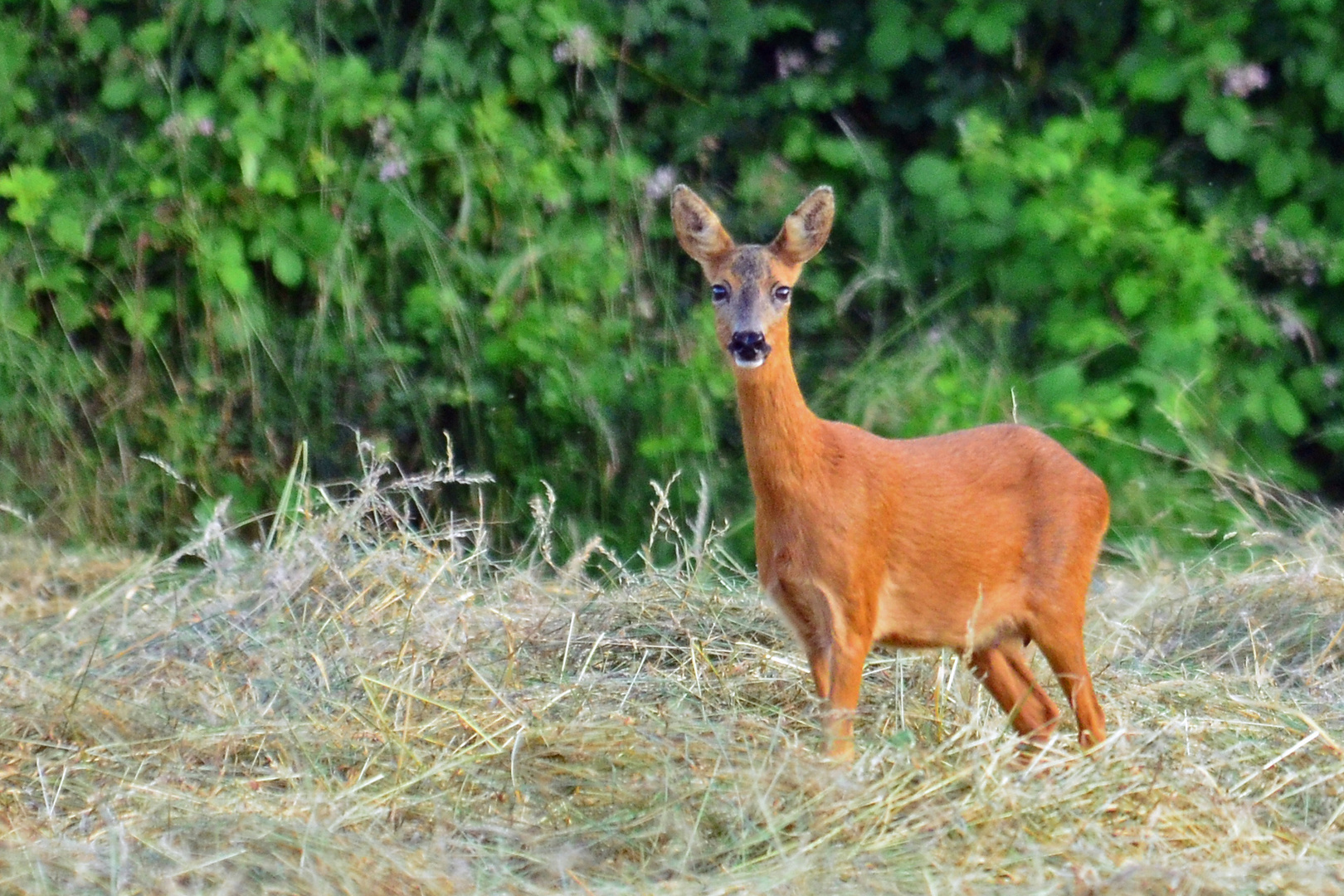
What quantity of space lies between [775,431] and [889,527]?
350 mm

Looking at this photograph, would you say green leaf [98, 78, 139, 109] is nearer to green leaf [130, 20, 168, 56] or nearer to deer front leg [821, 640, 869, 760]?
green leaf [130, 20, 168, 56]

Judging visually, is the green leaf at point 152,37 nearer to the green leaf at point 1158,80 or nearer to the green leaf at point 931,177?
the green leaf at point 931,177

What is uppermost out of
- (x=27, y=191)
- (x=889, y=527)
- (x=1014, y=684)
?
(x=27, y=191)

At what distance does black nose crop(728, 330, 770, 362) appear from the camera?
13.0ft

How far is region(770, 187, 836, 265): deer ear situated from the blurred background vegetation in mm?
2451

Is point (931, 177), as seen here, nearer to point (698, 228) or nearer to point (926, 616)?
point (698, 228)

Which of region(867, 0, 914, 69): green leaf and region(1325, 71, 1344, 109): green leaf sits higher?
region(867, 0, 914, 69): green leaf

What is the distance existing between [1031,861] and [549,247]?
4242 mm

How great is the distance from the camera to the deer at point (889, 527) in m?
3.96

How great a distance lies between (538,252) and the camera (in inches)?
280

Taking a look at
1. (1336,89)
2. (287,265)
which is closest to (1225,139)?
(1336,89)

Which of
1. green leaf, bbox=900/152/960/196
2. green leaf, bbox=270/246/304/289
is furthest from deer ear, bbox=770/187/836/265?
green leaf, bbox=270/246/304/289

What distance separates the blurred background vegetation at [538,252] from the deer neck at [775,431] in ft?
8.96

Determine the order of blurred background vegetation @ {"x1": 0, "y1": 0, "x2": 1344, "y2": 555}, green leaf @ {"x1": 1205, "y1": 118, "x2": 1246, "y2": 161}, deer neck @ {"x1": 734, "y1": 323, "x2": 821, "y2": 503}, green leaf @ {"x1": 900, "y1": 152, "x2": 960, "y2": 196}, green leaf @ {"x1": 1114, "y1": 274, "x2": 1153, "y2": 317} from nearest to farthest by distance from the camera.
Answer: deer neck @ {"x1": 734, "y1": 323, "x2": 821, "y2": 503}
green leaf @ {"x1": 1114, "y1": 274, "x2": 1153, "y2": 317}
blurred background vegetation @ {"x1": 0, "y1": 0, "x2": 1344, "y2": 555}
green leaf @ {"x1": 1205, "y1": 118, "x2": 1246, "y2": 161}
green leaf @ {"x1": 900, "y1": 152, "x2": 960, "y2": 196}
